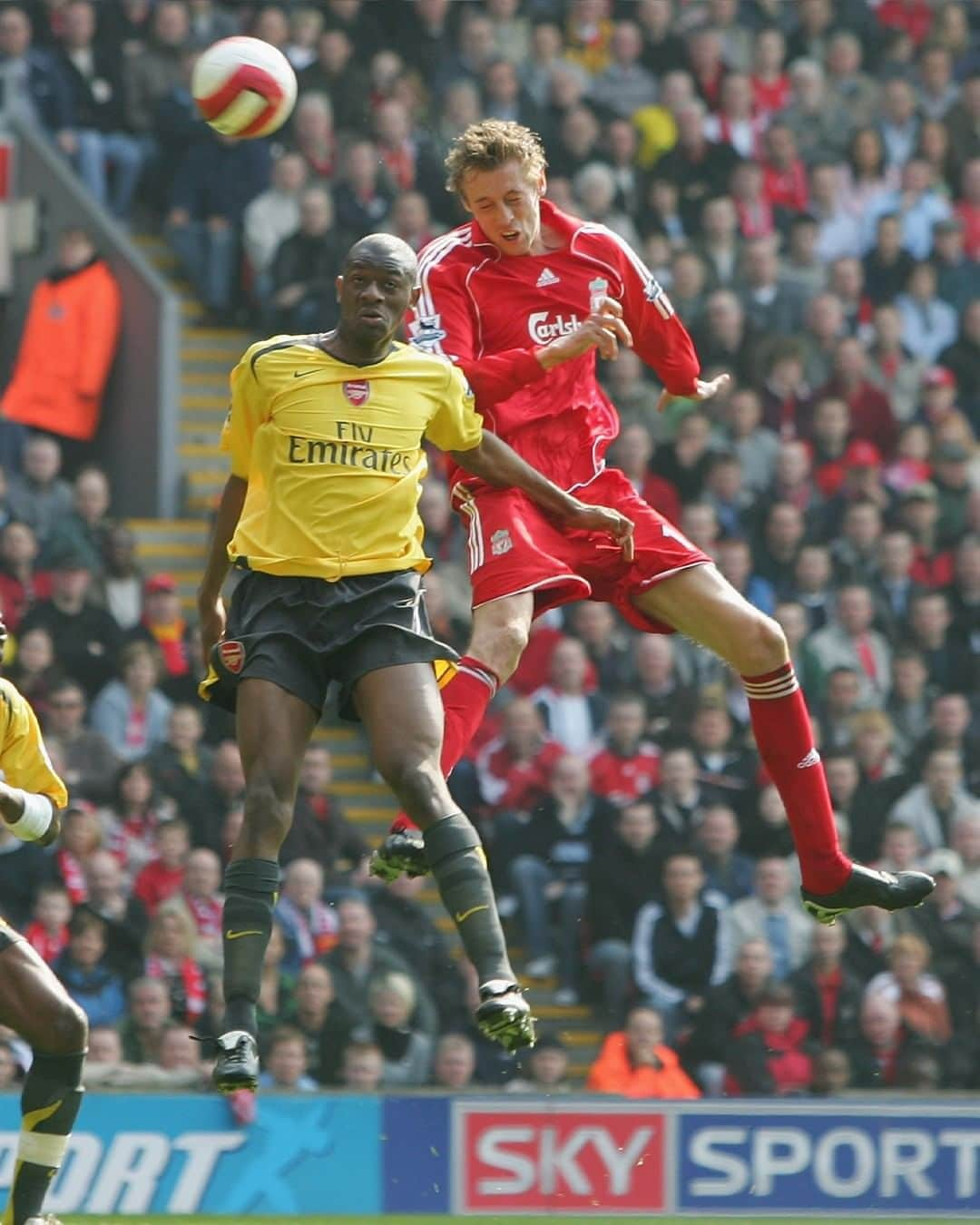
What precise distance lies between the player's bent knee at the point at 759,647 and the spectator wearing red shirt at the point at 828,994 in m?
4.09

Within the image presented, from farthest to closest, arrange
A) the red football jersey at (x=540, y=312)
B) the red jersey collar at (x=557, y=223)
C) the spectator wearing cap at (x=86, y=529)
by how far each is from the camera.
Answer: the spectator wearing cap at (x=86, y=529), the red jersey collar at (x=557, y=223), the red football jersey at (x=540, y=312)

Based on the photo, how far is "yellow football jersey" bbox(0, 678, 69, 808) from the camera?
8.46m

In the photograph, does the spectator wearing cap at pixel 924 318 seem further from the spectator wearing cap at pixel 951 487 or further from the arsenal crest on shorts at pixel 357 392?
the arsenal crest on shorts at pixel 357 392

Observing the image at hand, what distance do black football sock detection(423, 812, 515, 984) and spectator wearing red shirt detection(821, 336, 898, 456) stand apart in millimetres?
8618

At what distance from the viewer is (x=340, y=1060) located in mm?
11984

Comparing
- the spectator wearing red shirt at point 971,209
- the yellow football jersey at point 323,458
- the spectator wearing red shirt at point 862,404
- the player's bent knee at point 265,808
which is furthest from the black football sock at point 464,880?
the spectator wearing red shirt at point 971,209

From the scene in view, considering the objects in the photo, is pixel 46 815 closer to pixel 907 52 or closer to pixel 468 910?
pixel 468 910

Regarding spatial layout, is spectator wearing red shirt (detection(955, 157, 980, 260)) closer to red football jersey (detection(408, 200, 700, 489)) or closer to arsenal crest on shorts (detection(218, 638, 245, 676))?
Result: red football jersey (detection(408, 200, 700, 489))

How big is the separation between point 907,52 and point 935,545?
4.78 m

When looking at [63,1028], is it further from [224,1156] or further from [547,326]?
[547,326]

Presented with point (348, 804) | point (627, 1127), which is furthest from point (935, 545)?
point (627, 1127)

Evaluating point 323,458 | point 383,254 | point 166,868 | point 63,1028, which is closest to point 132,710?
point 166,868

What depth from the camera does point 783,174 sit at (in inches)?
687

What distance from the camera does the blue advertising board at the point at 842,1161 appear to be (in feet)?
33.1
